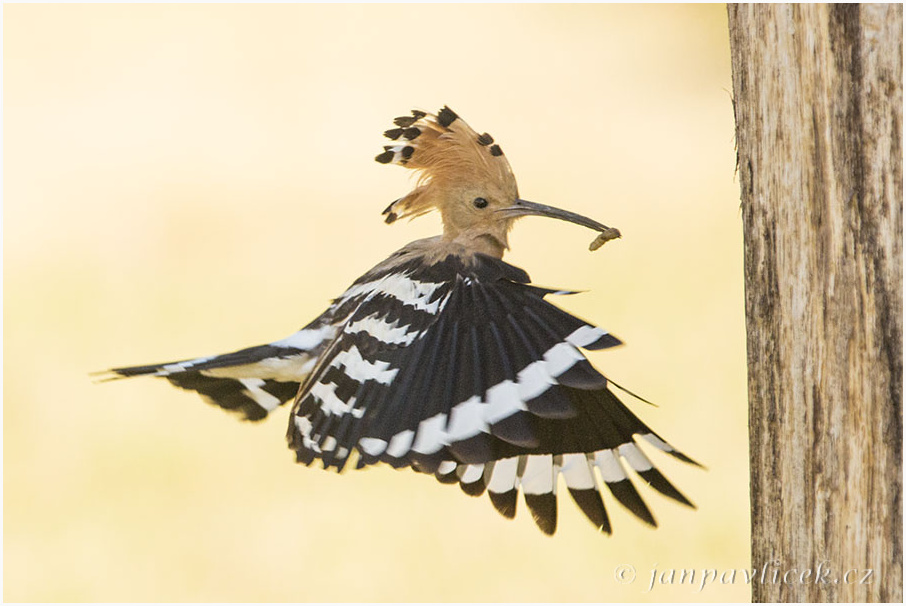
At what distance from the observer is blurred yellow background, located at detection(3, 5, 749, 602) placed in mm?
3355

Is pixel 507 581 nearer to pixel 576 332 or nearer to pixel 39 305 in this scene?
pixel 576 332

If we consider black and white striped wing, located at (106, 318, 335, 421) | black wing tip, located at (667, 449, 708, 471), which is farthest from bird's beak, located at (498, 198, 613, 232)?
black wing tip, located at (667, 449, 708, 471)

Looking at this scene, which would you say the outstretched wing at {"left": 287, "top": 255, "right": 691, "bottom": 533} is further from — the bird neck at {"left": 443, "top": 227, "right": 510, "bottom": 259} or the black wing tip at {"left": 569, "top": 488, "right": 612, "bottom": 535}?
the bird neck at {"left": 443, "top": 227, "right": 510, "bottom": 259}

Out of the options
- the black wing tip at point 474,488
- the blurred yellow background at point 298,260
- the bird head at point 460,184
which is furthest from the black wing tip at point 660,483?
the blurred yellow background at point 298,260

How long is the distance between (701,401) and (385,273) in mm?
2310

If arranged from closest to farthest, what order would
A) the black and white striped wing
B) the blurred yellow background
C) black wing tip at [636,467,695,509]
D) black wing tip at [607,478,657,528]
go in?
black wing tip at [636,467,695,509], black wing tip at [607,478,657,528], the black and white striped wing, the blurred yellow background

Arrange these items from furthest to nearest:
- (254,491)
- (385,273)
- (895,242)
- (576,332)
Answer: (254,491), (385,273), (576,332), (895,242)

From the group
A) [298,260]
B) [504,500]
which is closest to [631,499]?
[504,500]

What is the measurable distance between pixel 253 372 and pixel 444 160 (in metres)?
0.51

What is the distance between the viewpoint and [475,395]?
1.45 m

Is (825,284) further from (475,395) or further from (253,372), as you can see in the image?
(253,372)

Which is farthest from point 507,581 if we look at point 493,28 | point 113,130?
point 493,28

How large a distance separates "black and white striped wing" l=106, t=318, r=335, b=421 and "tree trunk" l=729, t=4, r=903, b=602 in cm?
81

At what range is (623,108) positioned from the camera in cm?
648
